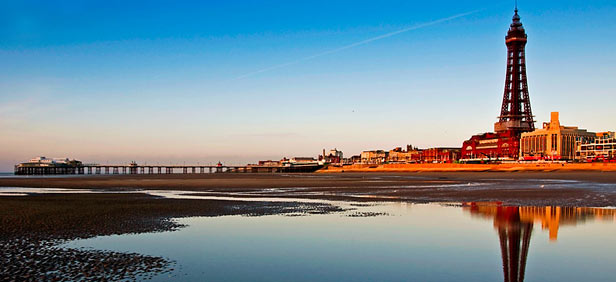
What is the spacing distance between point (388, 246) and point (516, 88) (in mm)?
150725

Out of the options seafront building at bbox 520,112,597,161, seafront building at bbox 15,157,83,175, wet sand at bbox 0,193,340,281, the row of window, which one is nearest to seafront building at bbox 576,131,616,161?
the row of window

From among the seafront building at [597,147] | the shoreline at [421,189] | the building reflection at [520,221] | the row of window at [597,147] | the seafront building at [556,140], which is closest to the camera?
the building reflection at [520,221]

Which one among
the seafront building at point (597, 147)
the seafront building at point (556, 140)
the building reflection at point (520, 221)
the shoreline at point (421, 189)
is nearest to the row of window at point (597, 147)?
the seafront building at point (597, 147)

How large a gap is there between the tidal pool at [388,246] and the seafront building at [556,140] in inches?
5123

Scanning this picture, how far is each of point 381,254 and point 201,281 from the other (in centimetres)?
398

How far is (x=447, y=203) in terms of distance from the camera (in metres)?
22.0

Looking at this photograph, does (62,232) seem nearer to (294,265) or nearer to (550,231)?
(294,265)

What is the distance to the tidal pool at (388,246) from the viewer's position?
8500 mm

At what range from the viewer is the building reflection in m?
9.35

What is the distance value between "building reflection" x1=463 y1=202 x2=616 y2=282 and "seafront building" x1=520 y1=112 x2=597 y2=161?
411 ft

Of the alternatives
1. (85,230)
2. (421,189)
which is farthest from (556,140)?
(85,230)

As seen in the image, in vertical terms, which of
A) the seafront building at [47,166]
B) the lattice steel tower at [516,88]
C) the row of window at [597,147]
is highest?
the lattice steel tower at [516,88]

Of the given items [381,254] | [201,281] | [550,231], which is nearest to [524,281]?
[381,254]

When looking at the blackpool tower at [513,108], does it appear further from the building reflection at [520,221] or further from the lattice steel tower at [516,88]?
the building reflection at [520,221]
